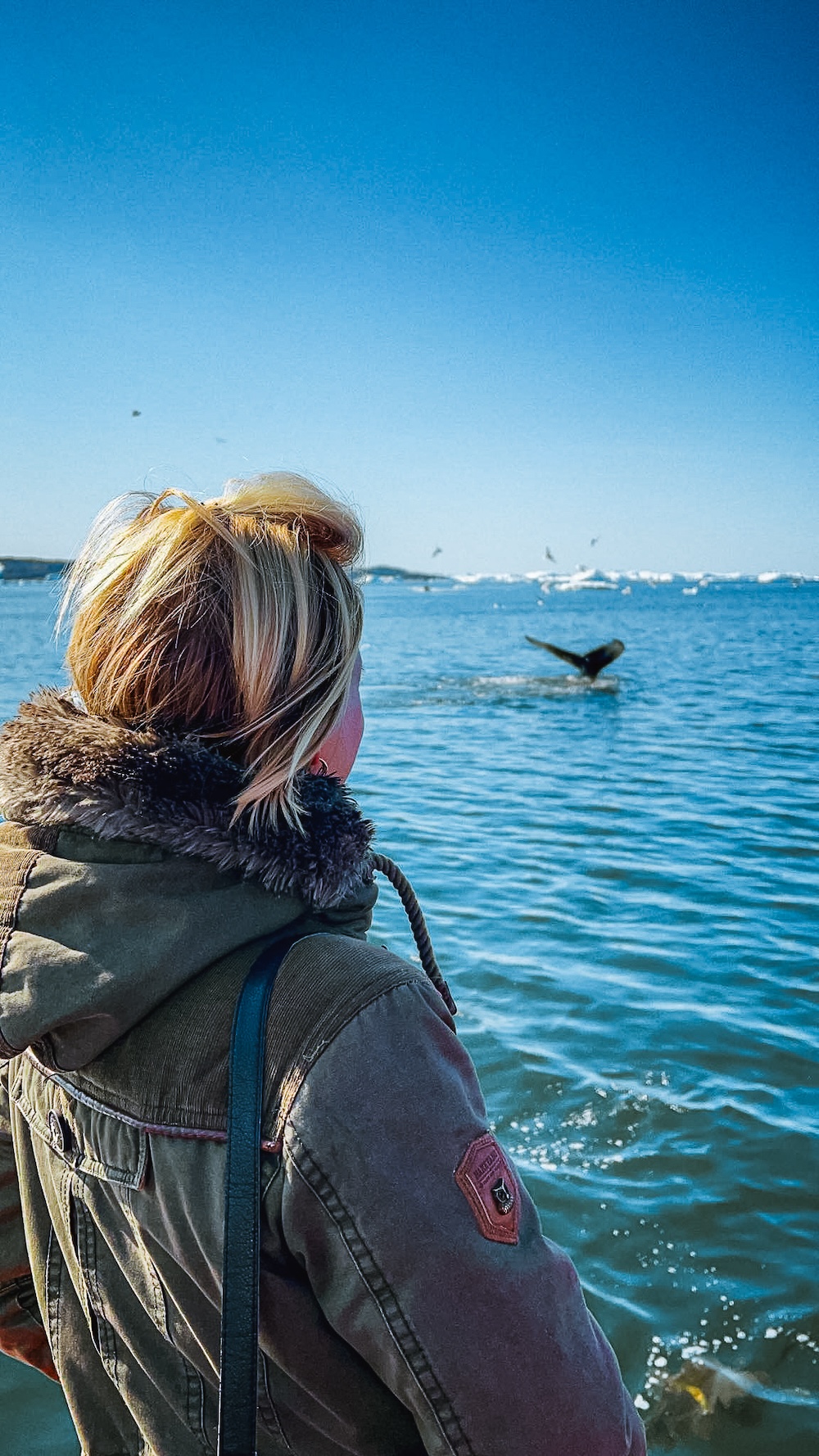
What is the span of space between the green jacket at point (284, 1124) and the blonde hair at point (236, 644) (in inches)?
2.9

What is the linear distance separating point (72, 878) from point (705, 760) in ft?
55.8

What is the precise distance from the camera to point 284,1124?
51.4 inches

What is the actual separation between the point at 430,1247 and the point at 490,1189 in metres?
0.11

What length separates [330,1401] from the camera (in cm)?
145

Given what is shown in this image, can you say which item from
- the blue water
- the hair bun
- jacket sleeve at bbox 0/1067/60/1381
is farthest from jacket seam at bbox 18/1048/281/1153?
the blue water

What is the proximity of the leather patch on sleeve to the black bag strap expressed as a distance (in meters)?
0.27

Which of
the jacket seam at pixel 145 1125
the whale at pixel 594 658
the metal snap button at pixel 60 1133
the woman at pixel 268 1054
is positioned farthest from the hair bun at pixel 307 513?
the whale at pixel 594 658

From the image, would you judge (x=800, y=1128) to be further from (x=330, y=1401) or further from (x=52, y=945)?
(x=52, y=945)

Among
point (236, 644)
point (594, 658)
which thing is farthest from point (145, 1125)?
point (594, 658)

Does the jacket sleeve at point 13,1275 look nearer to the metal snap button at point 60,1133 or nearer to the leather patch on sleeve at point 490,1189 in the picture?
the metal snap button at point 60,1133

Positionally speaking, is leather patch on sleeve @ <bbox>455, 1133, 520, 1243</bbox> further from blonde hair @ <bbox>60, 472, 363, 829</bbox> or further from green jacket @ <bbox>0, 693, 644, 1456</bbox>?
blonde hair @ <bbox>60, 472, 363, 829</bbox>

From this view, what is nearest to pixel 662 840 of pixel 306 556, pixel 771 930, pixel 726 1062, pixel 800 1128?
pixel 771 930

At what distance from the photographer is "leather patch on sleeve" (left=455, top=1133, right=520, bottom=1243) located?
1.33 m

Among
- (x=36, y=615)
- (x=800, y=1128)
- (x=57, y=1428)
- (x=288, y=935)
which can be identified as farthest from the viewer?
(x=36, y=615)
